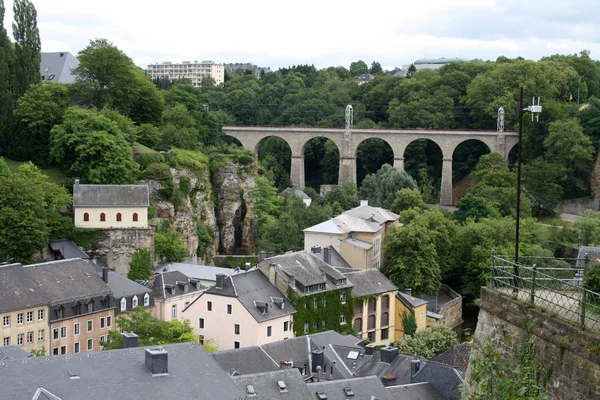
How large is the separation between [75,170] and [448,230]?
25.2 meters

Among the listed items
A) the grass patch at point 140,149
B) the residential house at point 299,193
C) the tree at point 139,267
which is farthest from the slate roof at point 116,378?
the residential house at point 299,193

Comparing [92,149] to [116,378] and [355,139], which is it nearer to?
[116,378]

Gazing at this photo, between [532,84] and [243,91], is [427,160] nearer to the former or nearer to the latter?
[532,84]

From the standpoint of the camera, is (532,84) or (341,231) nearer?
(341,231)

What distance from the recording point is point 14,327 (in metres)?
39.2

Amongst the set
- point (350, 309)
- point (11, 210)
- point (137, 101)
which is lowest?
point (350, 309)

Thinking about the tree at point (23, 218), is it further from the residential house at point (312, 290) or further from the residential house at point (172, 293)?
the residential house at point (312, 290)

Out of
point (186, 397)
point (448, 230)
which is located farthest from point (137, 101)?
point (186, 397)

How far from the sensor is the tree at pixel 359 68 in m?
168

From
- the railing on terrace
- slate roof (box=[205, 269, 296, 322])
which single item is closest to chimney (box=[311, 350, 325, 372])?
slate roof (box=[205, 269, 296, 322])

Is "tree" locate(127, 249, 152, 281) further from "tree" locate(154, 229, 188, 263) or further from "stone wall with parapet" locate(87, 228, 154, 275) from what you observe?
"tree" locate(154, 229, 188, 263)

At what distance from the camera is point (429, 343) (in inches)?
1668

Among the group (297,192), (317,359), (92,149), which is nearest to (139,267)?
(92,149)

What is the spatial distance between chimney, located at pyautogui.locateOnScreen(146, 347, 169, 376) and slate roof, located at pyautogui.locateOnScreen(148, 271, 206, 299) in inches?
823
